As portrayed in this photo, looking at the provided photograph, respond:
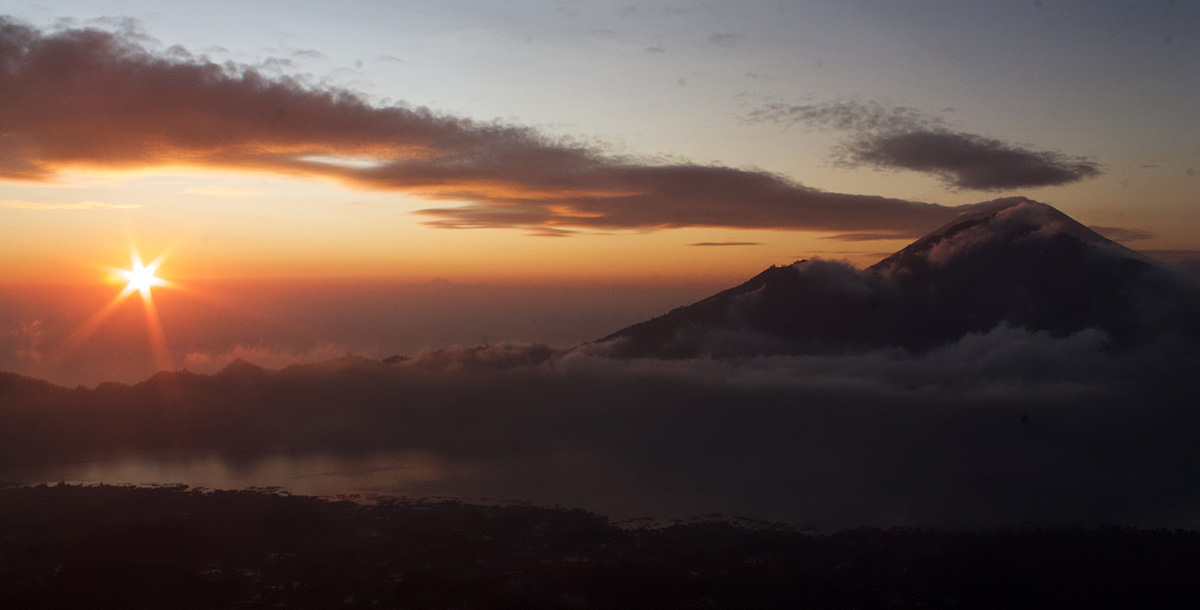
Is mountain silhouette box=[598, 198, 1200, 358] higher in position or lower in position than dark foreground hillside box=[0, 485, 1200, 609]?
higher

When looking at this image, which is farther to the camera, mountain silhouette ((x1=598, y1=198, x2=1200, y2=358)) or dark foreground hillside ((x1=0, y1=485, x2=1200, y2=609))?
mountain silhouette ((x1=598, y1=198, x2=1200, y2=358))

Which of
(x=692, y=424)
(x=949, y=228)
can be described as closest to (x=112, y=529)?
(x=692, y=424)

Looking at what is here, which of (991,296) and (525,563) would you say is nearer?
(525,563)

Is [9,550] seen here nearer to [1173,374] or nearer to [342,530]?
[342,530]
